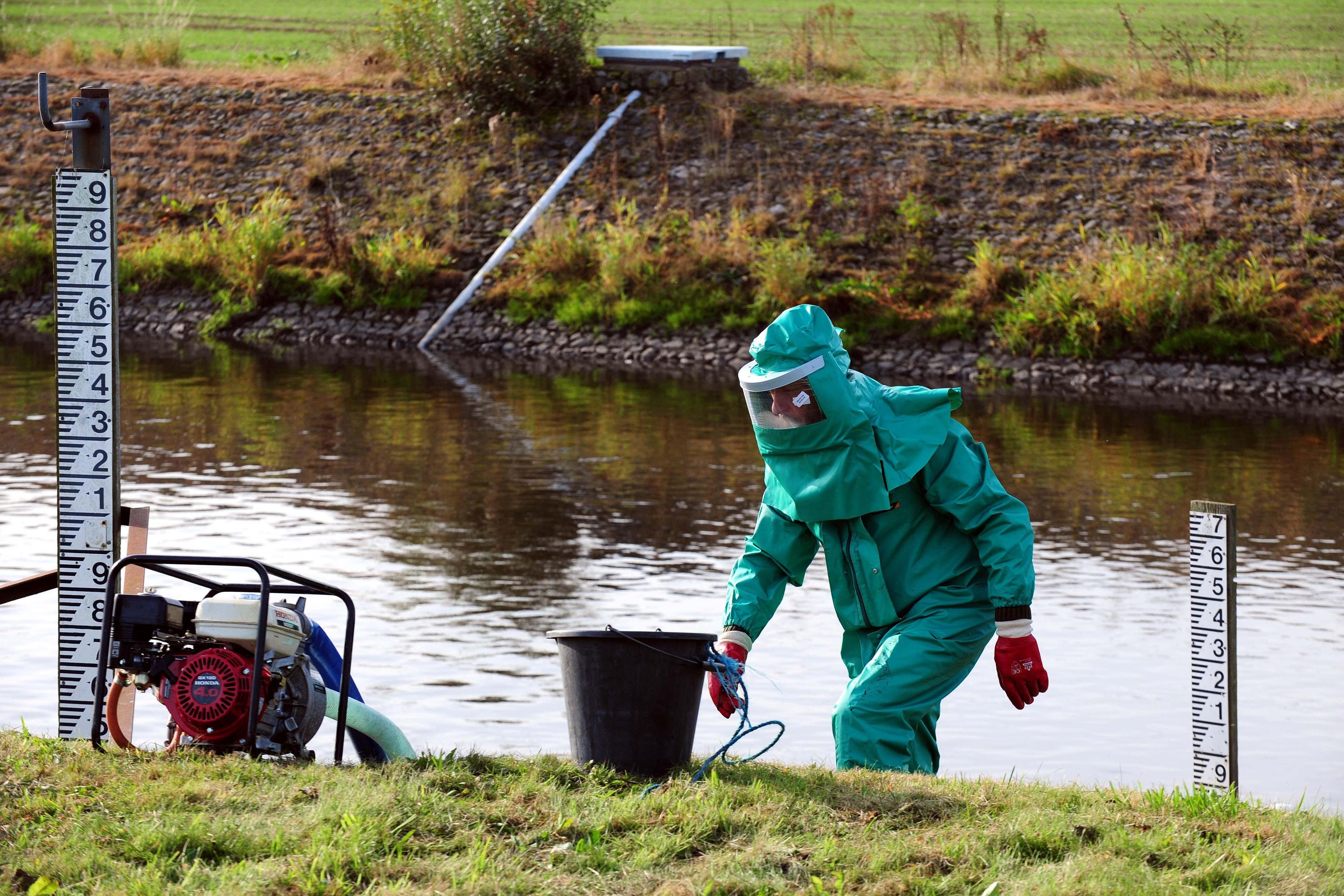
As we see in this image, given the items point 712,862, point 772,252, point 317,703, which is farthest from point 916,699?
point 772,252

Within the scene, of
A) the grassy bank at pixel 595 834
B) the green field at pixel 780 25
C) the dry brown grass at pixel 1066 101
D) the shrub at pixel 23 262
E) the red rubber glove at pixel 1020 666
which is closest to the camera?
the grassy bank at pixel 595 834

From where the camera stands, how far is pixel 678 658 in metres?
5.67

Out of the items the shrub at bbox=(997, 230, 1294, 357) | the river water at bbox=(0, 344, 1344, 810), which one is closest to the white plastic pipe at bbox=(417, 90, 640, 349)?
the river water at bbox=(0, 344, 1344, 810)

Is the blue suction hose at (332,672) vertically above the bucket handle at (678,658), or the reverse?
the bucket handle at (678,658)

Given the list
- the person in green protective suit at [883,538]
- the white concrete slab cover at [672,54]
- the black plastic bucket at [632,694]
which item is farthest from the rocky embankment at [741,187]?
the black plastic bucket at [632,694]

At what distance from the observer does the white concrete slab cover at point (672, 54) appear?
31.0 m

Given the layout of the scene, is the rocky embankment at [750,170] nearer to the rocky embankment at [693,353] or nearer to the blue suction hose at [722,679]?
the rocky embankment at [693,353]

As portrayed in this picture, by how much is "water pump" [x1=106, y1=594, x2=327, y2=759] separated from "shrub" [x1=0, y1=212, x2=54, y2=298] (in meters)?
25.0

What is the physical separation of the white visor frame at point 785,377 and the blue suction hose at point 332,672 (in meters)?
1.74

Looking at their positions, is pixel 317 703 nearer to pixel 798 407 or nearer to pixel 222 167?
pixel 798 407

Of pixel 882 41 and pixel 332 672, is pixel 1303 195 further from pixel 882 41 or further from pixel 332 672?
pixel 332 672

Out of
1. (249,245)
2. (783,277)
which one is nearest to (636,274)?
(783,277)

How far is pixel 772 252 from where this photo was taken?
25.0m

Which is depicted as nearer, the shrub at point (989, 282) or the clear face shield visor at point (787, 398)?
the clear face shield visor at point (787, 398)
